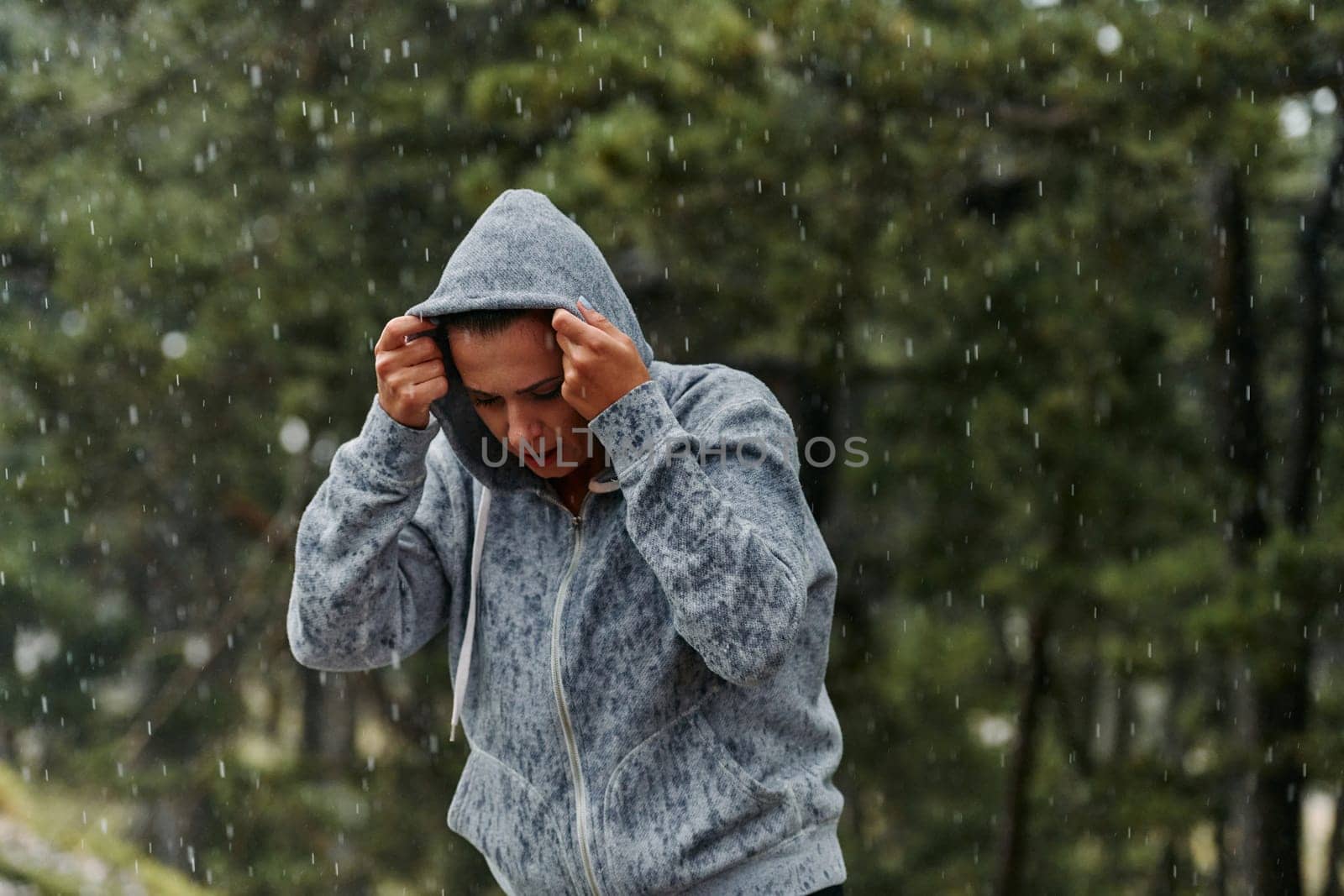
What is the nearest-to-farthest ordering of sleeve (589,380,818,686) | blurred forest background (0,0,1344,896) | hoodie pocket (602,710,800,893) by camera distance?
sleeve (589,380,818,686), hoodie pocket (602,710,800,893), blurred forest background (0,0,1344,896)

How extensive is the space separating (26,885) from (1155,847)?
7791 mm

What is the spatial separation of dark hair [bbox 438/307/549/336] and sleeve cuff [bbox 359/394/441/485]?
0.40ft

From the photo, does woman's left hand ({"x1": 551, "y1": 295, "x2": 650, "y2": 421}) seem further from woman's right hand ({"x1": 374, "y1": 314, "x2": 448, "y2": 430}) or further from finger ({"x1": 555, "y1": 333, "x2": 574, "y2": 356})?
woman's right hand ({"x1": 374, "y1": 314, "x2": 448, "y2": 430})

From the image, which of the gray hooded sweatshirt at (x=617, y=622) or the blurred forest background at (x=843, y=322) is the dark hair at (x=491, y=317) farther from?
the blurred forest background at (x=843, y=322)

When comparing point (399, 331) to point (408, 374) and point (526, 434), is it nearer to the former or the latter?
point (408, 374)

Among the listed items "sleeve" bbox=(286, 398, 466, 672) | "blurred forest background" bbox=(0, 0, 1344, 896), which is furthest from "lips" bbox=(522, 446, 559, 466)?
"blurred forest background" bbox=(0, 0, 1344, 896)

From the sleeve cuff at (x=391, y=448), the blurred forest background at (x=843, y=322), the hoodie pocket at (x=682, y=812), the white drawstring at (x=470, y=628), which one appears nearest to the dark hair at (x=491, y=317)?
the sleeve cuff at (x=391, y=448)

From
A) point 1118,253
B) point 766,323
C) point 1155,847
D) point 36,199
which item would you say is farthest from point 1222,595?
point 1155,847

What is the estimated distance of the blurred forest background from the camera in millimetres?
3678

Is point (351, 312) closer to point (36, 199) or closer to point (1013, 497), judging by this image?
point (36, 199)

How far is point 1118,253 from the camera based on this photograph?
520 centimetres

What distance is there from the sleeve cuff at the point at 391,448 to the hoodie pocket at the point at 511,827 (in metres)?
0.34

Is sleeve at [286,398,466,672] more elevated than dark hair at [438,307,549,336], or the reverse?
dark hair at [438,307,549,336]

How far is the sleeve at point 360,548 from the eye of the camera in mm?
1386
